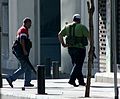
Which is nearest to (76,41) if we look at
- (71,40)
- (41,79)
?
(71,40)

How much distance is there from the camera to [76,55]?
18.4m

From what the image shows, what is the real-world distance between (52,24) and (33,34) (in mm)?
1230

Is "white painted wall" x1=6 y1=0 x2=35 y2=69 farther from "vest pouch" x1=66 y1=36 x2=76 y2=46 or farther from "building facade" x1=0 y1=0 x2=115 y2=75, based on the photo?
"vest pouch" x1=66 y1=36 x2=76 y2=46

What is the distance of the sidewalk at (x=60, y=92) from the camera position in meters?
16.5

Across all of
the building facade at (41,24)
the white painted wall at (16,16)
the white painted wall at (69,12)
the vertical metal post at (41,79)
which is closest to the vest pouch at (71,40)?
the vertical metal post at (41,79)

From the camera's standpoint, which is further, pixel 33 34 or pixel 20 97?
pixel 33 34

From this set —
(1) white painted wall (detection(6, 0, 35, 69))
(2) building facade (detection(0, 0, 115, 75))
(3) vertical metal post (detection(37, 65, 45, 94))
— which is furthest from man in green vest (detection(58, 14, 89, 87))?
(1) white painted wall (detection(6, 0, 35, 69))

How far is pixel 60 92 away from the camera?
17672mm

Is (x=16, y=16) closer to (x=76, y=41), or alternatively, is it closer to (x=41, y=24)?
(x=41, y=24)

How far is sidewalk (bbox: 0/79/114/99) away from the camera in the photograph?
1650cm

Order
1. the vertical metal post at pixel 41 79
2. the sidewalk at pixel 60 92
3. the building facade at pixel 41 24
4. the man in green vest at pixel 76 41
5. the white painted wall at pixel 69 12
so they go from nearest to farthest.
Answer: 1. the sidewalk at pixel 60 92
2. the vertical metal post at pixel 41 79
3. the man in green vest at pixel 76 41
4. the white painted wall at pixel 69 12
5. the building facade at pixel 41 24

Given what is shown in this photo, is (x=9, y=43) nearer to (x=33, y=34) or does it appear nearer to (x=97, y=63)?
(x=33, y=34)

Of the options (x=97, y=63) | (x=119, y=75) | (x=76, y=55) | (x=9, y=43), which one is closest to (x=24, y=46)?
(x=76, y=55)

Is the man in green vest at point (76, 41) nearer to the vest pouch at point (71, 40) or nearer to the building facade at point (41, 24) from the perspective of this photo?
the vest pouch at point (71, 40)
